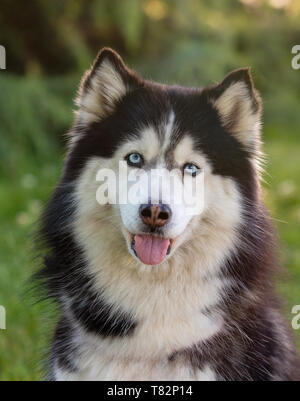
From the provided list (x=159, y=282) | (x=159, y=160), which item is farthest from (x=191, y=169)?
(x=159, y=282)

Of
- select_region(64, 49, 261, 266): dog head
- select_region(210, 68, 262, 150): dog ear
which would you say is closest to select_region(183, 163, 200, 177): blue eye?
select_region(64, 49, 261, 266): dog head

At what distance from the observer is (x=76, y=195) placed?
2734mm

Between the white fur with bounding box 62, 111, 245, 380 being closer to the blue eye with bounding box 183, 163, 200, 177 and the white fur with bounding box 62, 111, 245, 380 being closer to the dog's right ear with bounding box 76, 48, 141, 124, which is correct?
the blue eye with bounding box 183, 163, 200, 177

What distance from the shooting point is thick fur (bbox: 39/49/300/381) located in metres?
2.61

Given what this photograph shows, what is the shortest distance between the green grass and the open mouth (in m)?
0.76

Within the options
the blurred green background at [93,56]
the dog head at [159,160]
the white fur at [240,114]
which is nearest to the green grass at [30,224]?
the blurred green background at [93,56]

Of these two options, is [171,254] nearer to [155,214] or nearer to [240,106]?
[155,214]

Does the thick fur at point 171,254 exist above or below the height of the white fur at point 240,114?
below

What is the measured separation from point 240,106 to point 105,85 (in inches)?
24.9

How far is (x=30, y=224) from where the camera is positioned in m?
5.65

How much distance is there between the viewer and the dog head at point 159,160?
8.27ft

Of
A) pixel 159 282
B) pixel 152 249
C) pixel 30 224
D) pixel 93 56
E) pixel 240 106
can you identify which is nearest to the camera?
pixel 152 249

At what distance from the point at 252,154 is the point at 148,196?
643 mm

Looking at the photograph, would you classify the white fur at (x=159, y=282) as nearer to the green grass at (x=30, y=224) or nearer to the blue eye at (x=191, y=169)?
the blue eye at (x=191, y=169)
